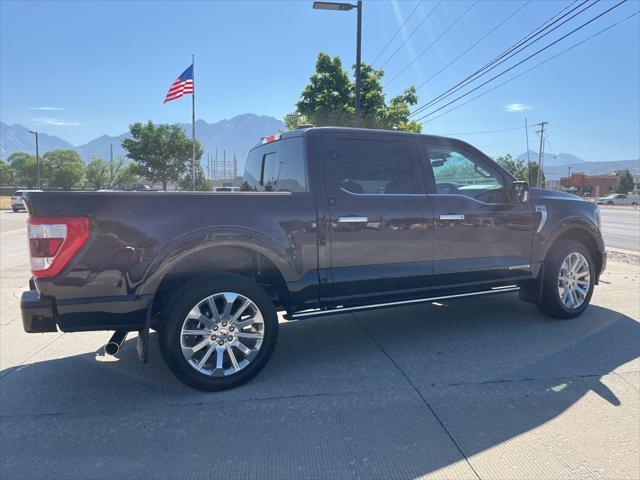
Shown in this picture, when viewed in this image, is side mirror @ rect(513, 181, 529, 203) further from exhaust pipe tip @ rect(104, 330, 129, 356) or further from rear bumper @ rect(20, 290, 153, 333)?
exhaust pipe tip @ rect(104, 330, 129, 356)

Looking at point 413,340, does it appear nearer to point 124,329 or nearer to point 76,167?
point 124,329

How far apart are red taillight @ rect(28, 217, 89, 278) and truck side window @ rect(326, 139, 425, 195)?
75.5 inches

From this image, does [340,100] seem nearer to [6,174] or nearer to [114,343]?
[114,343]

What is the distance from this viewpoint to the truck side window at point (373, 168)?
157 inches

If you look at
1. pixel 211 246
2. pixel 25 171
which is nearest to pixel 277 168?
pixel 211 246

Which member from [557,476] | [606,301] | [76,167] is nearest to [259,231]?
[557,476]

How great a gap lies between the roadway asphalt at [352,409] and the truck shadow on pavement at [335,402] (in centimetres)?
1

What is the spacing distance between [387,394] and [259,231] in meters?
1.53

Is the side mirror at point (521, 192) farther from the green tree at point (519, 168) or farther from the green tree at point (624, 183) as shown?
the green tree at point (624, 183)

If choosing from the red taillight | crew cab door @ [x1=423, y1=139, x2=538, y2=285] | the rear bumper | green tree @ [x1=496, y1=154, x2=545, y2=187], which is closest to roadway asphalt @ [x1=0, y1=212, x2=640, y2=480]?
the rear bumper

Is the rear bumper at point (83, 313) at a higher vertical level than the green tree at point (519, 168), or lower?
lower

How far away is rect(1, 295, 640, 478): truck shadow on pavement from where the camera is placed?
2.66 meters

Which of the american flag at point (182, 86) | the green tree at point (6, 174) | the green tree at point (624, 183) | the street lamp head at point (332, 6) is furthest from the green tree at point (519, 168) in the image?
the green tree at point (6, 174)

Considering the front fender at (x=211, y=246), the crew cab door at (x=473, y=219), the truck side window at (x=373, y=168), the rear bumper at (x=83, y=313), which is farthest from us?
the crew cab door at (x=473, y=219)
